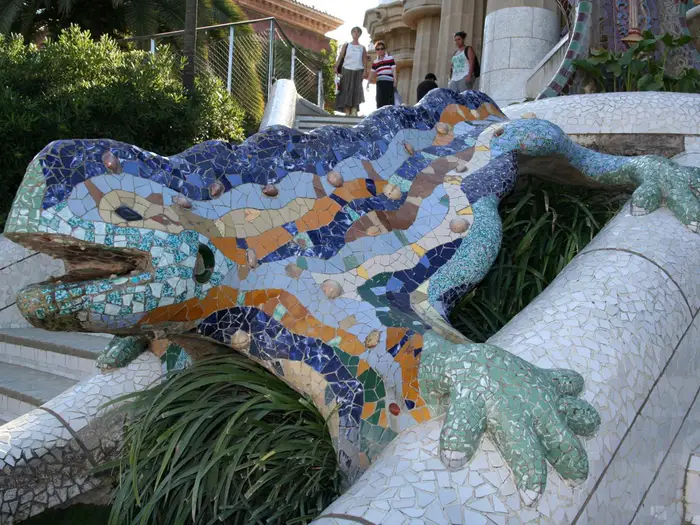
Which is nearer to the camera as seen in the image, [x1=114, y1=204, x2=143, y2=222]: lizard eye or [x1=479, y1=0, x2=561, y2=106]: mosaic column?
[x1=114, y1=204, x2=143, y2=222]: lizard eye

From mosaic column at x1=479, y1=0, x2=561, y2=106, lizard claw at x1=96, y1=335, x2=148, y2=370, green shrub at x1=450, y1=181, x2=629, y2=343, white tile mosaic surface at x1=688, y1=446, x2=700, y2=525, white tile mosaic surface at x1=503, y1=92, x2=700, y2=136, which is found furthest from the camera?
mosaic column at x1=479, y1=0, x2=561, y2=106

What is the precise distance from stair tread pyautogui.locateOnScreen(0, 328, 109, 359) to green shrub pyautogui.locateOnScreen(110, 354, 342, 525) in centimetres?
213

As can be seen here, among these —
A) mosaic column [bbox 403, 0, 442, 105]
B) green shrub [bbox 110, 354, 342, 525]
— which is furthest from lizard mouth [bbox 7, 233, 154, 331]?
mosaic column [bbox 403, 0, 442, 105]

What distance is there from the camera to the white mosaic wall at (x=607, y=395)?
1.88 metres

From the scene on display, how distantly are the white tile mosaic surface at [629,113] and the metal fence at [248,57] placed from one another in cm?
688

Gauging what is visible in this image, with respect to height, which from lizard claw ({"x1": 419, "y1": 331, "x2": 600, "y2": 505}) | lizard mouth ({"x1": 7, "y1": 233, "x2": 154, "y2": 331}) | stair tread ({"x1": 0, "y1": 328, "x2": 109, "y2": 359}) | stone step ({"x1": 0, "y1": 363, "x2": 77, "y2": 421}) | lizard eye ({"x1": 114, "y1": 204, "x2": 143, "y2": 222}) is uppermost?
lizard eye ({"x1": 114, "y1": 204, "x2": 143, "y2": 222})

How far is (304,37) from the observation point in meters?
36.9

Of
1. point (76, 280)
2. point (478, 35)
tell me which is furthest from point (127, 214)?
point (478, 35)

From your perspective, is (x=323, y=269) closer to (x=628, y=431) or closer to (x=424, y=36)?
(x=628, y=431)

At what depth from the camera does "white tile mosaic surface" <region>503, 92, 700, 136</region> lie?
4062mm

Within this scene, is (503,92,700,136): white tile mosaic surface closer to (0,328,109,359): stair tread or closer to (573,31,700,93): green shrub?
(573,31,700,93): green shrub

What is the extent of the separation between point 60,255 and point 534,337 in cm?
150

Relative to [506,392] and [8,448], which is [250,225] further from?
[8,448]

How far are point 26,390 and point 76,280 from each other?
259 cm
